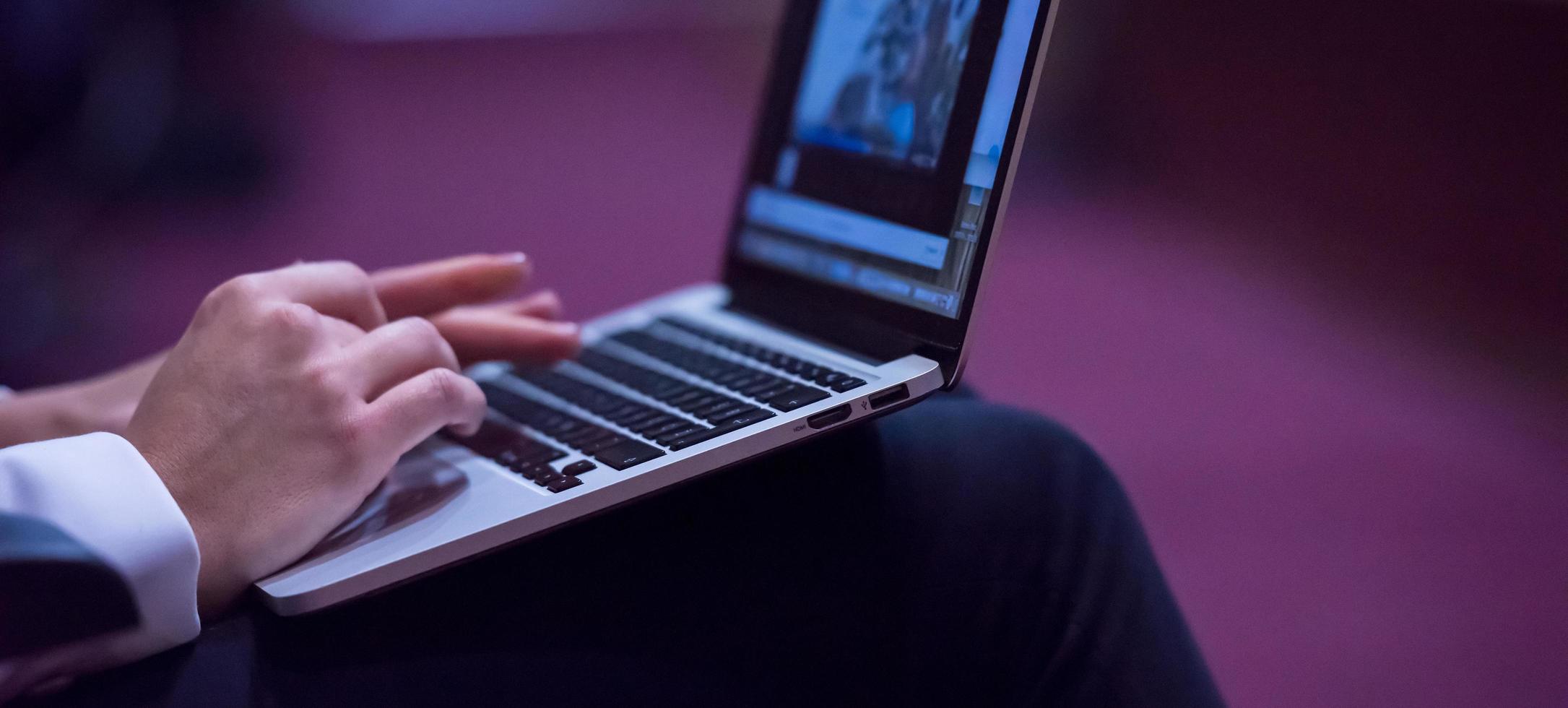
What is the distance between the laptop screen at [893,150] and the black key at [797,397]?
12cm

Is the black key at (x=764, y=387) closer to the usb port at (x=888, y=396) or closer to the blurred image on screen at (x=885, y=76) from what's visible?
the usb port at (x=888, y=396)

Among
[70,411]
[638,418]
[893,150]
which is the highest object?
[893,150]

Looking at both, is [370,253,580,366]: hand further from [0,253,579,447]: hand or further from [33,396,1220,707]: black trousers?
[33,396,1220,707]: black trousers

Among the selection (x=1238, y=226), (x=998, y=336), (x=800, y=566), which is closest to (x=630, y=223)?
(x=998, y=336)

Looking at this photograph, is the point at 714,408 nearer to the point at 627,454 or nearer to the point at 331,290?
the point at 627,454

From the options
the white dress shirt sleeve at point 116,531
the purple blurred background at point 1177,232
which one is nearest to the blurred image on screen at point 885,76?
the white dress shirt sleeve at point 116,531

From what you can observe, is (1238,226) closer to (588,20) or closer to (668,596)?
(668,596)

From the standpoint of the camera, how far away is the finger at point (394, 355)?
59 centimetres

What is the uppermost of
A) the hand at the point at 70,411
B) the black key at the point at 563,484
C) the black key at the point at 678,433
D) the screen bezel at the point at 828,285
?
the screen bezel at the point at 828,285

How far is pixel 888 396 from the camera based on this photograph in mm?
620

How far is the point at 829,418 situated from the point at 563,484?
0.15 meters

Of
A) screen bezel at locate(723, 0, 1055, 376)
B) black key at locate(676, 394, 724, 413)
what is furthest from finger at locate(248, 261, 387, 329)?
screen bezel at locate(723, 0, 1055, 376)

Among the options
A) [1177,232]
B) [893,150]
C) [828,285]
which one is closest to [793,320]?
[828,285]

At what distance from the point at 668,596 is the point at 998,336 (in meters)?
1.55
